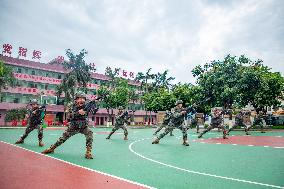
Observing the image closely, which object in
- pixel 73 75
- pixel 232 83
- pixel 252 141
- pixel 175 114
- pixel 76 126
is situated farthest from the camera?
pixel 73 75

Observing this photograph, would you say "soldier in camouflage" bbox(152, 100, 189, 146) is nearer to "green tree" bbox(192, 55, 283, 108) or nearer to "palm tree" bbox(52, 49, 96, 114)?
"green tree" bbox(192, 55, 283, 108)

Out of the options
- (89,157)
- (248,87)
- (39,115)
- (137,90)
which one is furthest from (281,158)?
(137,90)

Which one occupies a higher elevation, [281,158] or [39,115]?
[39,115]

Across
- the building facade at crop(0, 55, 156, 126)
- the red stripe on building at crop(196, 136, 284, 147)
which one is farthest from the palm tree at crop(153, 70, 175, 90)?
the red stripe on building at crop(196, 136, 284, 147)

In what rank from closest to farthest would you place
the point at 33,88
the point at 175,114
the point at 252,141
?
the point at 175,114, the point at 252,141, the point at 33,88

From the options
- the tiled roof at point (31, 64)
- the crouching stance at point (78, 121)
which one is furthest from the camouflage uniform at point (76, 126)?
the tiled roof at point (31, 64)

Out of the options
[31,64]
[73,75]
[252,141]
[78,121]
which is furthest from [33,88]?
[78,121]

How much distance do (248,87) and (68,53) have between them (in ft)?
91.4

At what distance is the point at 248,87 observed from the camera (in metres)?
32.3

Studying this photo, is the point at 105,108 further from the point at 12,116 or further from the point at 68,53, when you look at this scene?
the point at 12,116

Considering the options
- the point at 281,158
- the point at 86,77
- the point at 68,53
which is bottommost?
the point at 281,158

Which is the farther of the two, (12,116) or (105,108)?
(105,108)

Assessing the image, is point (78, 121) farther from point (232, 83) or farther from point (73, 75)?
point (73, 75)

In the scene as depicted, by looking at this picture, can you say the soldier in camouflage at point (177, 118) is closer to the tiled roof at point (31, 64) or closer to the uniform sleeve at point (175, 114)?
the uniform sleeve at point (175, 114)
